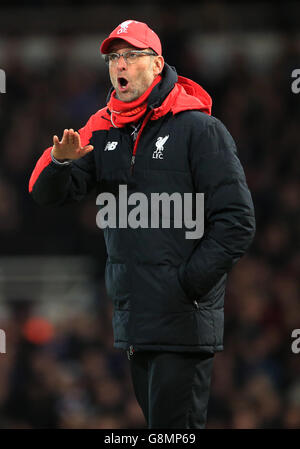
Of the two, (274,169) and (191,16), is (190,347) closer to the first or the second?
(274,169)

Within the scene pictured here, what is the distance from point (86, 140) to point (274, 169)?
4526 mm

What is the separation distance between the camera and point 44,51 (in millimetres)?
9164

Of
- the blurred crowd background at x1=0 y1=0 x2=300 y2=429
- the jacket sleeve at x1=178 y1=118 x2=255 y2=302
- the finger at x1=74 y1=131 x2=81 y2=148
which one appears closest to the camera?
the jacket sleeve at x1=178 y1=118 x2=255 y2=302

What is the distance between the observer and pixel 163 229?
317 centimetres

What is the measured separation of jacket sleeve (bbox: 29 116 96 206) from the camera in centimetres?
326

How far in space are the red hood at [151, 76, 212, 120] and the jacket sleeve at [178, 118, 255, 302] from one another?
156mm

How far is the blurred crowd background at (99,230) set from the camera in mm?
6570

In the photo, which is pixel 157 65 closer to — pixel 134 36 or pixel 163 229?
pixel 134 36

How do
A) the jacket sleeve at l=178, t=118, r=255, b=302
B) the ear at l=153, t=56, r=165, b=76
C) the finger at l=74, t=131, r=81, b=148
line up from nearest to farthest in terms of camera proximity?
1. the jacket sleeve at l=178, t=118, r=255, b=302
2. the finger at l=74, t=131, r=81, b=148
3. the ear at l=153, t=56, r=165, b=76

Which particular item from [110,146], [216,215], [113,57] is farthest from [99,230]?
[216,215]

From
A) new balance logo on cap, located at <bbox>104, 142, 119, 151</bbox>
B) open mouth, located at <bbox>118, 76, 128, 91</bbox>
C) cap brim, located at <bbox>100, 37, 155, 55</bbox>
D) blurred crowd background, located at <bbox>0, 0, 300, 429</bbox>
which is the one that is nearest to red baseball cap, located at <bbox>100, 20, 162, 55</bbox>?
cap brim, located at <bbox>100, 37, 155, 55</bbox>

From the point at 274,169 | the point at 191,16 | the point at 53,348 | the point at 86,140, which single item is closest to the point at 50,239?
the point at 53,348

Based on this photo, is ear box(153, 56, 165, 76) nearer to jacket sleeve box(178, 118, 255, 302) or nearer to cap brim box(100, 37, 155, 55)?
cap brim box(100, 37, 155, 55)

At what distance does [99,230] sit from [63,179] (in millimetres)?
4370
